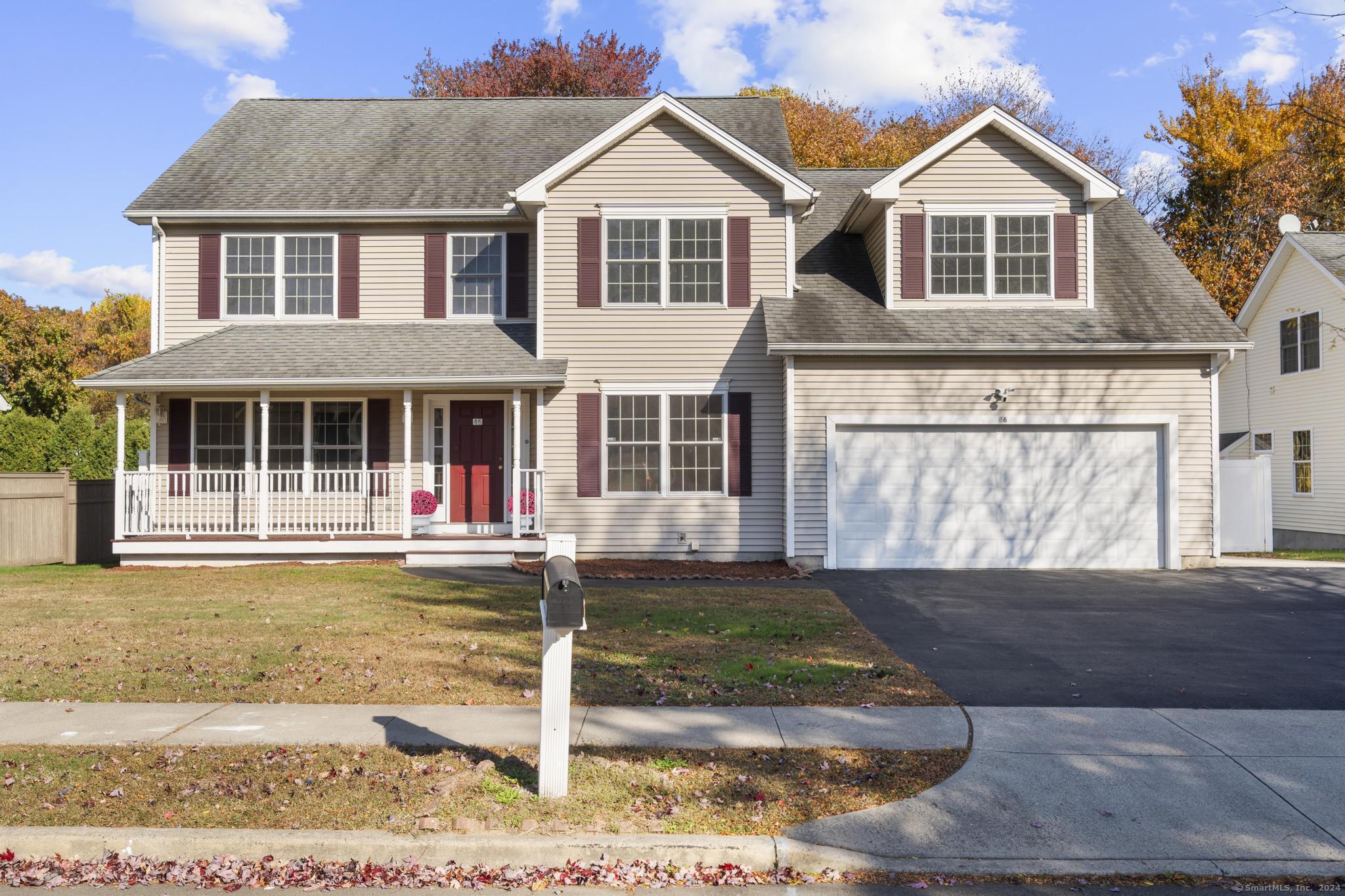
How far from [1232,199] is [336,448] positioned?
1140 inches

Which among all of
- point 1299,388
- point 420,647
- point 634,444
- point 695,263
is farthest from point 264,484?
point 1299,388

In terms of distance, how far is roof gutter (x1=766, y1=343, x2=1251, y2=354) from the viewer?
14.2 m

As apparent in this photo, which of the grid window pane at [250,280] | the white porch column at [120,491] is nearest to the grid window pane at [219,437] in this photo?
the white porch column at [120,491]

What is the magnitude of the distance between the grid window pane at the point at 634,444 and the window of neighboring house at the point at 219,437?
20.9 feet

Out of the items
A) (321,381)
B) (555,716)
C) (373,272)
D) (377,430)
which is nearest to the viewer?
(555,716)

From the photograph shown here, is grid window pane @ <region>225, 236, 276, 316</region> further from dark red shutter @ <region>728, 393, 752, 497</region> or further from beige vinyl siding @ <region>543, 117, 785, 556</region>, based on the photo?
dark red shutter @ <region>728, 393, 752, 497</region>

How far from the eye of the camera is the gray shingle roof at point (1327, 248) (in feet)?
68.6

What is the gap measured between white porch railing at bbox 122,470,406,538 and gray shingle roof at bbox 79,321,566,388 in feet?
5.01

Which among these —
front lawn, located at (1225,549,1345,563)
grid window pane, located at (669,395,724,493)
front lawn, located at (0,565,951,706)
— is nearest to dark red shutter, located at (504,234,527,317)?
grid window pane, located at (669,395,724,493)

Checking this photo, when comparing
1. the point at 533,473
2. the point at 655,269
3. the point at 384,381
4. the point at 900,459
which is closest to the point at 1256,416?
the point at 900,459

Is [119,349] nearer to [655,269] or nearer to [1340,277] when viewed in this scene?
[655,269]

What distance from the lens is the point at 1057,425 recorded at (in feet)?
48.4

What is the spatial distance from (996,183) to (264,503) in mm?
12830

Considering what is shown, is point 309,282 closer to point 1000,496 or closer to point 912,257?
point 912,257
